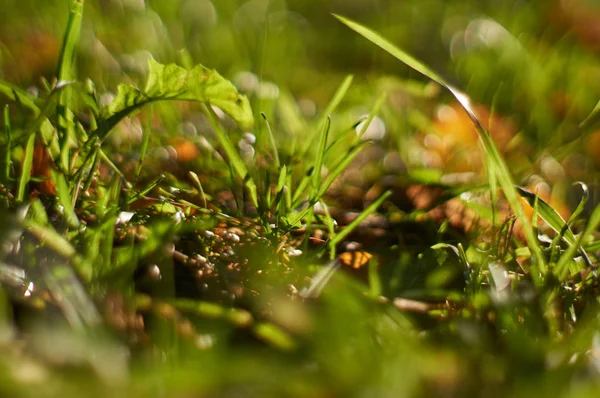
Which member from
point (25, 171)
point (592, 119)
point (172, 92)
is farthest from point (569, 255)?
point (25, 171)

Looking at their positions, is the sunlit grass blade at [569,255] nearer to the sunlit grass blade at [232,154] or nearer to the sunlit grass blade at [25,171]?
the sunlit grass blade at [232,154]

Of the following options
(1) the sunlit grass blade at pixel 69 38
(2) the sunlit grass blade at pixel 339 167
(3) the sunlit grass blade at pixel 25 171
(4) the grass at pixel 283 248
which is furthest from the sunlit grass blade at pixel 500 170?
(3) the sunlit grass blade at pixel 25 171

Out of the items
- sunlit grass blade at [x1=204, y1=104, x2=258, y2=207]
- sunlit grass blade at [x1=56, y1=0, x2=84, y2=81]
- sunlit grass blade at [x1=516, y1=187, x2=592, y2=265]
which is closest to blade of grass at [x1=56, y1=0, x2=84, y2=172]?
sunlit grass blade at [x1=56, y1=0, x2=84, y2=81]

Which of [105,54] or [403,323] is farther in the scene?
[105,54]

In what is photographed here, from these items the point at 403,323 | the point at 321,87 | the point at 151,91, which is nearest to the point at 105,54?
the point at 321,87

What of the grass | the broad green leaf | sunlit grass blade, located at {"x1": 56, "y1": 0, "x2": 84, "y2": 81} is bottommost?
the grass

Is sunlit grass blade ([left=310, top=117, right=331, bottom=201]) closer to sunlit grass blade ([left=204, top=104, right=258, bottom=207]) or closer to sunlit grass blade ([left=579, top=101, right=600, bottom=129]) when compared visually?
sunlit grass blade ([left=204, top=104, right=258, bottom=207])

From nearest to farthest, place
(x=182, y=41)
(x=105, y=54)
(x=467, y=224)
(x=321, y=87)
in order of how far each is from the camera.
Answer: (x=467, y=224) < (x=105, y=54) < (x=321, y=87) < (x=182, y=41)

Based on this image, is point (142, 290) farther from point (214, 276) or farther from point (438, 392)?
point (438, 392)
